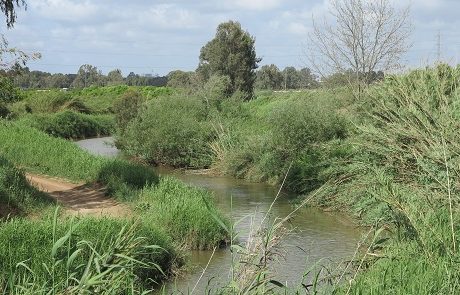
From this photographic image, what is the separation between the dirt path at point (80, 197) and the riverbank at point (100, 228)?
0.33 meters

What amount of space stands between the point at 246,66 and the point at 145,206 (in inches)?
1809

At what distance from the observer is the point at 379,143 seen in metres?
15.2

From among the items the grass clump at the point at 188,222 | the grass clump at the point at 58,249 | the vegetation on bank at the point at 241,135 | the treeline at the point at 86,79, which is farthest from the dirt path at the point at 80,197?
the treeline at the point at 86,79

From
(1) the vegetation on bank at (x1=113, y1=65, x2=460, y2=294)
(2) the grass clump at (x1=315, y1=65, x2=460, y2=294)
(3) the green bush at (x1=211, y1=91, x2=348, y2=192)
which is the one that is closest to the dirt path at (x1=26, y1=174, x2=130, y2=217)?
(1) the vegetation on bank at (x1=113, y1=65, x2=460, y2=294)

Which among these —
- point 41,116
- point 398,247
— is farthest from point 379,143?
point 41,116

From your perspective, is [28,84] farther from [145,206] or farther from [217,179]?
[145,206]

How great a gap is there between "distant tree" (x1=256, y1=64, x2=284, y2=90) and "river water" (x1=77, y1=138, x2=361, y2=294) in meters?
64.9

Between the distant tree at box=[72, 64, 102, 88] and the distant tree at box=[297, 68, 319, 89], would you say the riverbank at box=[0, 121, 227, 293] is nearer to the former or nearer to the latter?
the distant tree at box=[297, 68, 319, 89]

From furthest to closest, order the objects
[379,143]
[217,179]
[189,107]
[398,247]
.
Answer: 1. [189,107]
2. [217,179]
3. [379,143]
4. [398,247]

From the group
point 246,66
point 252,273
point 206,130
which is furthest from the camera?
point 246,66

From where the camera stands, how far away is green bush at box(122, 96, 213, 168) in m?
30.7

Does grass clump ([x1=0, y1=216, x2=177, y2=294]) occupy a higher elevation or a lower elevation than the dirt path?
higher

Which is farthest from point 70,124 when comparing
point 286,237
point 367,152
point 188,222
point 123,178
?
point 286,237

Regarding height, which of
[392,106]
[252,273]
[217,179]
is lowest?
[217,179]
